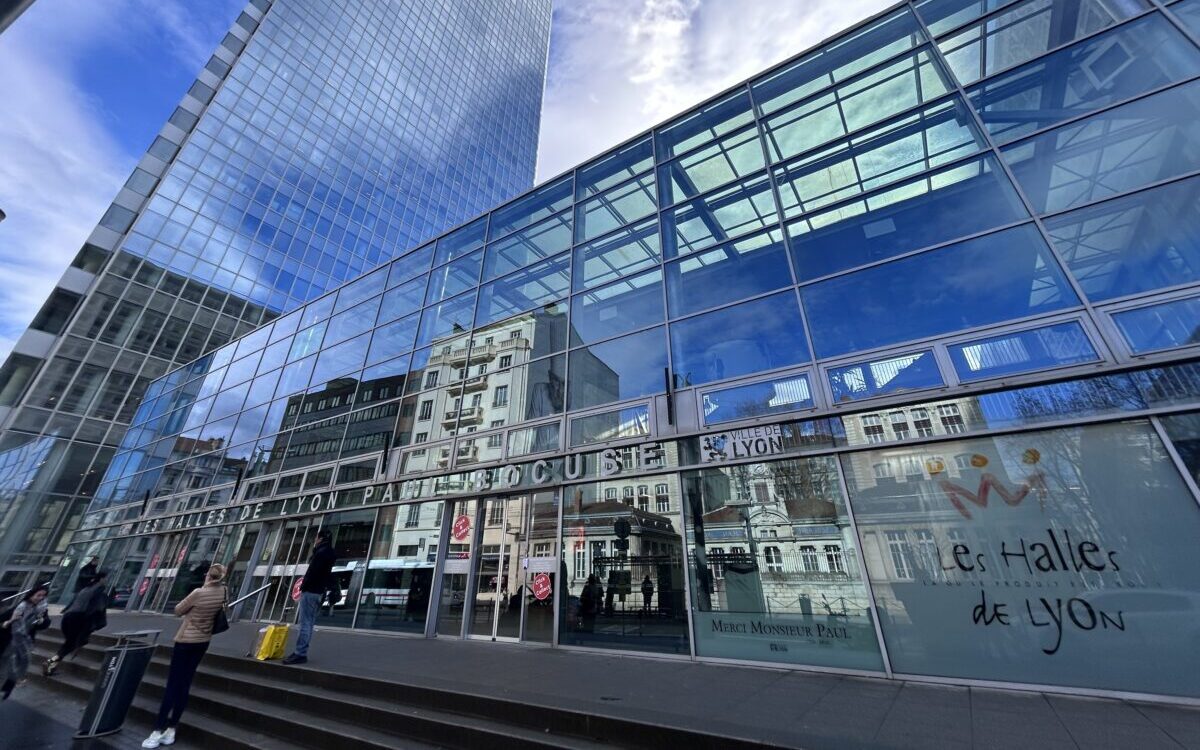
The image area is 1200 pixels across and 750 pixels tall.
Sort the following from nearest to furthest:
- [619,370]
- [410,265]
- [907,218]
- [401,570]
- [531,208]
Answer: [907,218]
[619,370]
[401,570]
[531,208]
[410,265]

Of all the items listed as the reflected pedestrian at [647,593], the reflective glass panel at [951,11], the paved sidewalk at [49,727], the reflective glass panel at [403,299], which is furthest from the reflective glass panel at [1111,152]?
the reflective glass panel at [403,299]

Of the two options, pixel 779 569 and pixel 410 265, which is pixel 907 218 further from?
pixel 410 265

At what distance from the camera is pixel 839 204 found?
8992 mm

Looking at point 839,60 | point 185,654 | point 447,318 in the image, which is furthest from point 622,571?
point 839,60

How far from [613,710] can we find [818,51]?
1390 cm

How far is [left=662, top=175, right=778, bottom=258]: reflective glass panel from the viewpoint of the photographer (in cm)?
1003

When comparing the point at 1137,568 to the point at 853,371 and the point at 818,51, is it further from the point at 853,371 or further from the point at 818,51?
the point at 818,51

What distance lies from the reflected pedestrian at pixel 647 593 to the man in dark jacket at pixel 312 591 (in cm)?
546

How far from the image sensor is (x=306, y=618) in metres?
7.14

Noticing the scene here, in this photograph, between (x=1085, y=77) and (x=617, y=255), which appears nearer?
(x=1085, y=77)

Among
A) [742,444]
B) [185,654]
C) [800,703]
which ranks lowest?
[800,703]

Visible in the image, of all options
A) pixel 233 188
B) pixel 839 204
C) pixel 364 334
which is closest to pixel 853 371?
pixel 839 204

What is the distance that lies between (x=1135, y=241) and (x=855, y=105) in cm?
587

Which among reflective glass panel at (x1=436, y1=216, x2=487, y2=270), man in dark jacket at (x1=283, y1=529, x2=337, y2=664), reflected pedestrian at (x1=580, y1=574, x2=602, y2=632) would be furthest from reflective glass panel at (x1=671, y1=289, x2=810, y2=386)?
reflective glass panel at (x1=436, y1=216, x2=487, y2=270)
